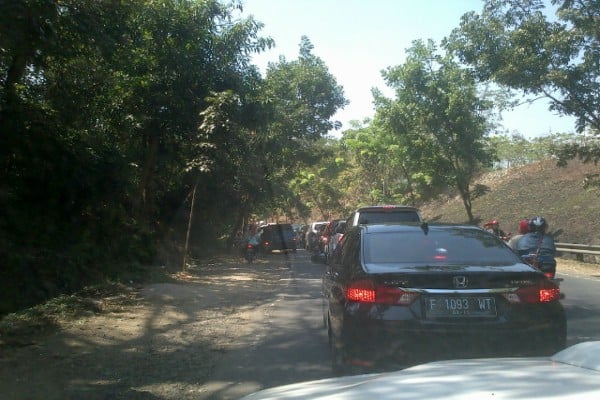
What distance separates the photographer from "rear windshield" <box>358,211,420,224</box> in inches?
548

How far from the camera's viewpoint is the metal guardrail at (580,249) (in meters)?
21.2

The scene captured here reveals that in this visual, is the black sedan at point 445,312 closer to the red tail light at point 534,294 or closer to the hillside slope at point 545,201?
the red tail light at point 534,294

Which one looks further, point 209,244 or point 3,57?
point 209,244

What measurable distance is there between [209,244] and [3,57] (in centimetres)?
2001

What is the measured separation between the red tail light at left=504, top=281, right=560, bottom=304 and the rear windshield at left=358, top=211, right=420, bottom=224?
871cm

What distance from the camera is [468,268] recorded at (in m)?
5.09

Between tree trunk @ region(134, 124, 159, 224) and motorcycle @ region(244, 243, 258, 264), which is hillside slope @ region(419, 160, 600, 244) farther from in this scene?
tree trunk @ region(134, 124, 159, 224)

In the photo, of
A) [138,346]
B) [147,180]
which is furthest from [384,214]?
[138,346]

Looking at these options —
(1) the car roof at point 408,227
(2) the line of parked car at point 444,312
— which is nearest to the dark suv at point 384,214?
(1) the car roof at point 408,227

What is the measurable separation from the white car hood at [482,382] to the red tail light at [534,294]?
175 centimetres

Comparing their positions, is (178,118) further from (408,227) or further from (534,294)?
(534,294)

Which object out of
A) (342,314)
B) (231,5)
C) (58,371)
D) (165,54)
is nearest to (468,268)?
(342,314)

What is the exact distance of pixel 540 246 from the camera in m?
9.63

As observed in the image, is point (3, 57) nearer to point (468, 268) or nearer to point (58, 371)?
point (58, 371)
